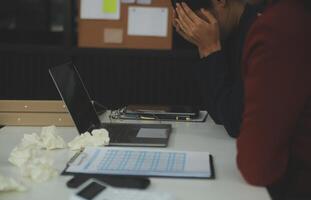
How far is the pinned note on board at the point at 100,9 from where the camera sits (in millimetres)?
3020

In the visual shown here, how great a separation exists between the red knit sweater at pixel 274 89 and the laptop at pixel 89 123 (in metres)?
0.44

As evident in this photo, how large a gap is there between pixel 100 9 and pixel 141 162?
1989mm

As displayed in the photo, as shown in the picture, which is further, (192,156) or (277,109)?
(192,156)

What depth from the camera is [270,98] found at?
1.02m

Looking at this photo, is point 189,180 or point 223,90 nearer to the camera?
point 189,180

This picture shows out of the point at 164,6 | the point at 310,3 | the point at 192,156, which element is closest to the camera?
the point at 310,3

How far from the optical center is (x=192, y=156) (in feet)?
4.21

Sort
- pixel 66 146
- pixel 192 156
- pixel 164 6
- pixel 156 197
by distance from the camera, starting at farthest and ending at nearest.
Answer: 1. pixel 164 6
2. pixel 66 146
3. pixel 192 156
4. pixel 156 197

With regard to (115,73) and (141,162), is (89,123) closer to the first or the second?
(141,162)

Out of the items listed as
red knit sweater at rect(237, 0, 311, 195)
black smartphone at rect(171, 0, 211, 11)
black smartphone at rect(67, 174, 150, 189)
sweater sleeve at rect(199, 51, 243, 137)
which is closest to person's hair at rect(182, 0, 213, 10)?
black smartphone at rect(171, 0, 211, 11)

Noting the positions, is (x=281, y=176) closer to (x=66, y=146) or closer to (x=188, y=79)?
(x=66, y=146)

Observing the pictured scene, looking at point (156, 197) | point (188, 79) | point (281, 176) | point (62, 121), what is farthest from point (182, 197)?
point (188, 79)

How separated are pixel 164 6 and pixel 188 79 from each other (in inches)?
19.7

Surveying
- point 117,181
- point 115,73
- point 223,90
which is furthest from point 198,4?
point 115,73
